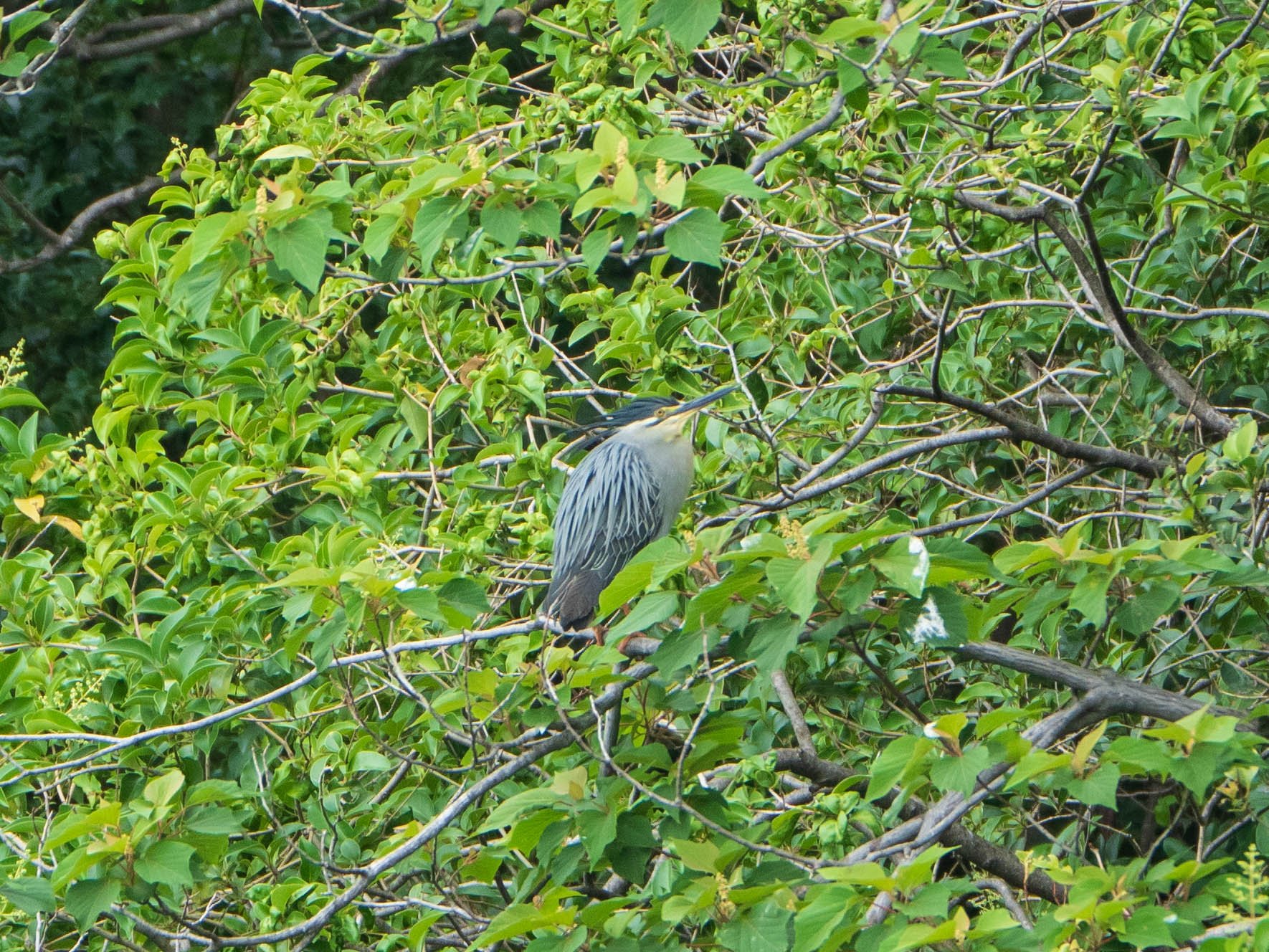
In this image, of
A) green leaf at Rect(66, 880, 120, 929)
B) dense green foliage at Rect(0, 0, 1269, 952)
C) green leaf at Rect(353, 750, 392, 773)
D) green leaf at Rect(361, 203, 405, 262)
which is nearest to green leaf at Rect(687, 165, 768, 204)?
dense green foliage at Rect(0, 0, 1269, 952)

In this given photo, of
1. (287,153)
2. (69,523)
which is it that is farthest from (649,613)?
(69,523)

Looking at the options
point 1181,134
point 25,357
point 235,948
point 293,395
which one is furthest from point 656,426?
A: point 25,357

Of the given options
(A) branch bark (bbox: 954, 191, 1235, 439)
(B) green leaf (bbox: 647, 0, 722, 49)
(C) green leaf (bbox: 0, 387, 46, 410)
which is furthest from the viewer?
(C) green leaf (bbox: 0, 387, 46, 410)

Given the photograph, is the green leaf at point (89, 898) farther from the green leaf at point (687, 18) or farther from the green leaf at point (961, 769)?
the green leaf at point (687, 18)

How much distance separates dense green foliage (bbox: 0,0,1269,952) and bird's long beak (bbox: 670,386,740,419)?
111 mm

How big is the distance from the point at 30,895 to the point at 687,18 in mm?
2197

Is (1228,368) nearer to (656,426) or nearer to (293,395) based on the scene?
(656,426)

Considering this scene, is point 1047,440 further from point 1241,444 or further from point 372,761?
point 372,761

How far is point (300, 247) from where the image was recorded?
2.58 meters

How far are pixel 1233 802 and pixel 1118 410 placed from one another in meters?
1.52

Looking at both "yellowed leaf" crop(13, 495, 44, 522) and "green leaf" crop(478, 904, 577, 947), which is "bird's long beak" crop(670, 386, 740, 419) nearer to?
"green leaf" crop(478, 904, 577, 947)

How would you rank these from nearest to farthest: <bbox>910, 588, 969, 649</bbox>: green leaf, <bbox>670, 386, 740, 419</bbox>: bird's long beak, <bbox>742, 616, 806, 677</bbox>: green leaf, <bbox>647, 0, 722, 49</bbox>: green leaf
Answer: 1. <bbox>647, 0, 722, 49</bbox>: green leaf
2. <bbox>742, 616, 806, 677</bbox>: green leaf
3. <bbox>910, 588, 969, 649</bbox>: green leaf
4. <bbox>670, 386, 740, 419</bbox>: bird's long beak

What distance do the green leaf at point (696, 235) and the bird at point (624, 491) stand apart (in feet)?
5.17

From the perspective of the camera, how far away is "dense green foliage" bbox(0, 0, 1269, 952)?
2.45 meters
